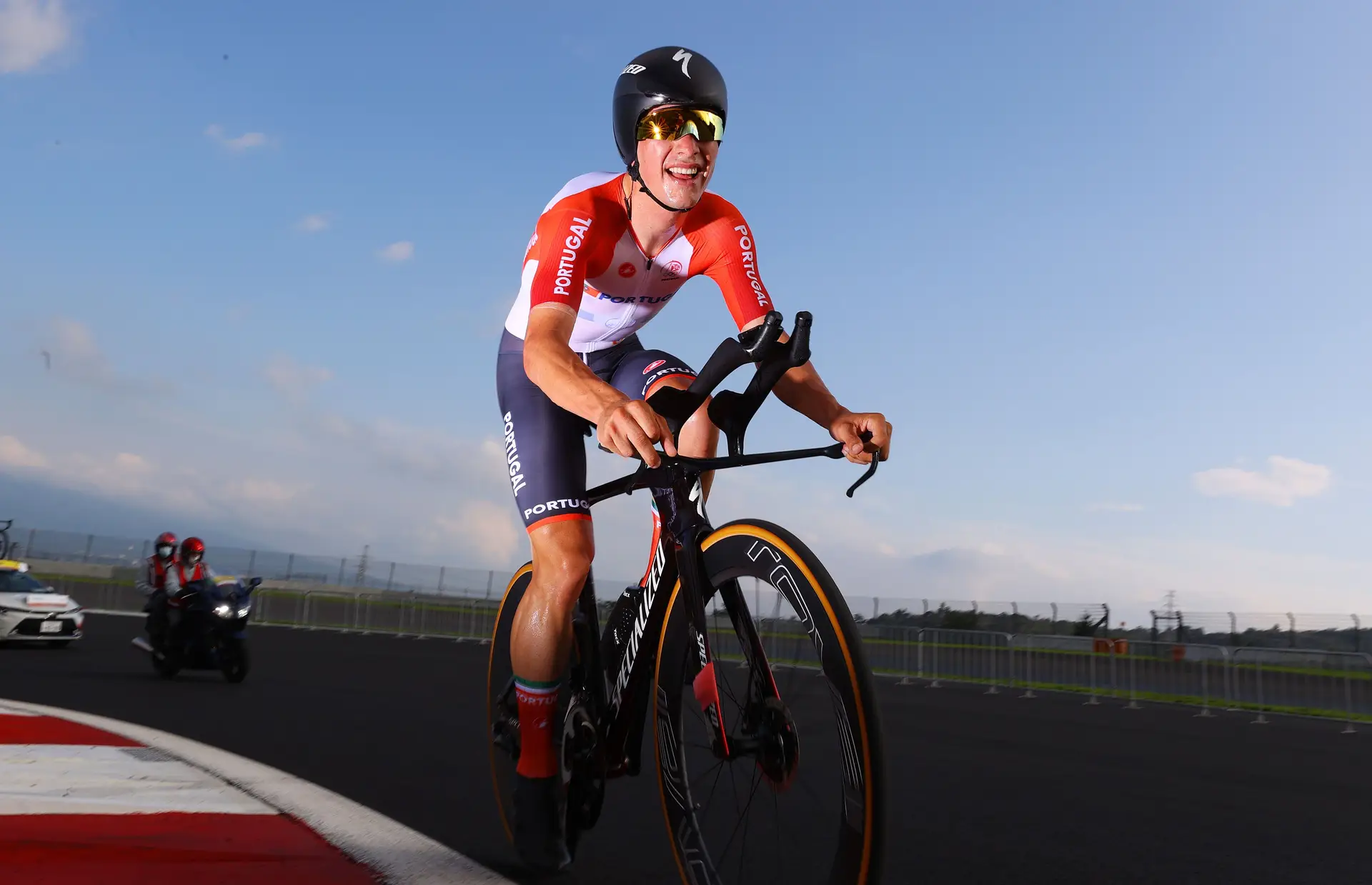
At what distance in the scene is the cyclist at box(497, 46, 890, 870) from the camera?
2955 mm

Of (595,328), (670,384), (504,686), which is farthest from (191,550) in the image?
(670,384)

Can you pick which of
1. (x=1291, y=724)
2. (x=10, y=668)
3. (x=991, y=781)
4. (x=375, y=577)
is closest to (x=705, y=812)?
(x=991, y=781)

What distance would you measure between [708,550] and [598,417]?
427mm

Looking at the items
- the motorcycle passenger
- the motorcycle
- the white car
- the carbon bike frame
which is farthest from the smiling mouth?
the white car

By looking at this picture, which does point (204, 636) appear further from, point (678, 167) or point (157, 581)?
point (678, 167)

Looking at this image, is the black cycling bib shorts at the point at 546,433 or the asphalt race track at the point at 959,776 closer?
the black cycling bib shorts at the point at 546,433

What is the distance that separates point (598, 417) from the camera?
2592 millimetres

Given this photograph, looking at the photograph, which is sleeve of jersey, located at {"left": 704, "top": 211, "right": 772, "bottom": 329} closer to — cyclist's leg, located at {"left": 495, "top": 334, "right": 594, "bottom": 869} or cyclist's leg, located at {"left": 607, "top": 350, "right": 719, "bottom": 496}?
→ cyclist's leg, located at {"left": 607, "top": 350, "right": 719, "bottom": 496}

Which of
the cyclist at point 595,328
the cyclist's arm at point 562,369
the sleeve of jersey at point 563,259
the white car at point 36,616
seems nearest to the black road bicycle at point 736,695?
the cyclist at point 595,328

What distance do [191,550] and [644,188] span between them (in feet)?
34.9

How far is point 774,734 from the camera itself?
254 cm

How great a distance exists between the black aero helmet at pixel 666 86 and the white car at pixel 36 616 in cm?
1427

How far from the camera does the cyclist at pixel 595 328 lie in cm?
296

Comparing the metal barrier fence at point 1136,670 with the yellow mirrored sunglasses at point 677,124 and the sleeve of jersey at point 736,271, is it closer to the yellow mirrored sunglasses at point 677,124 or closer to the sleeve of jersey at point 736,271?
the sleeve of jersey at point 736,271
